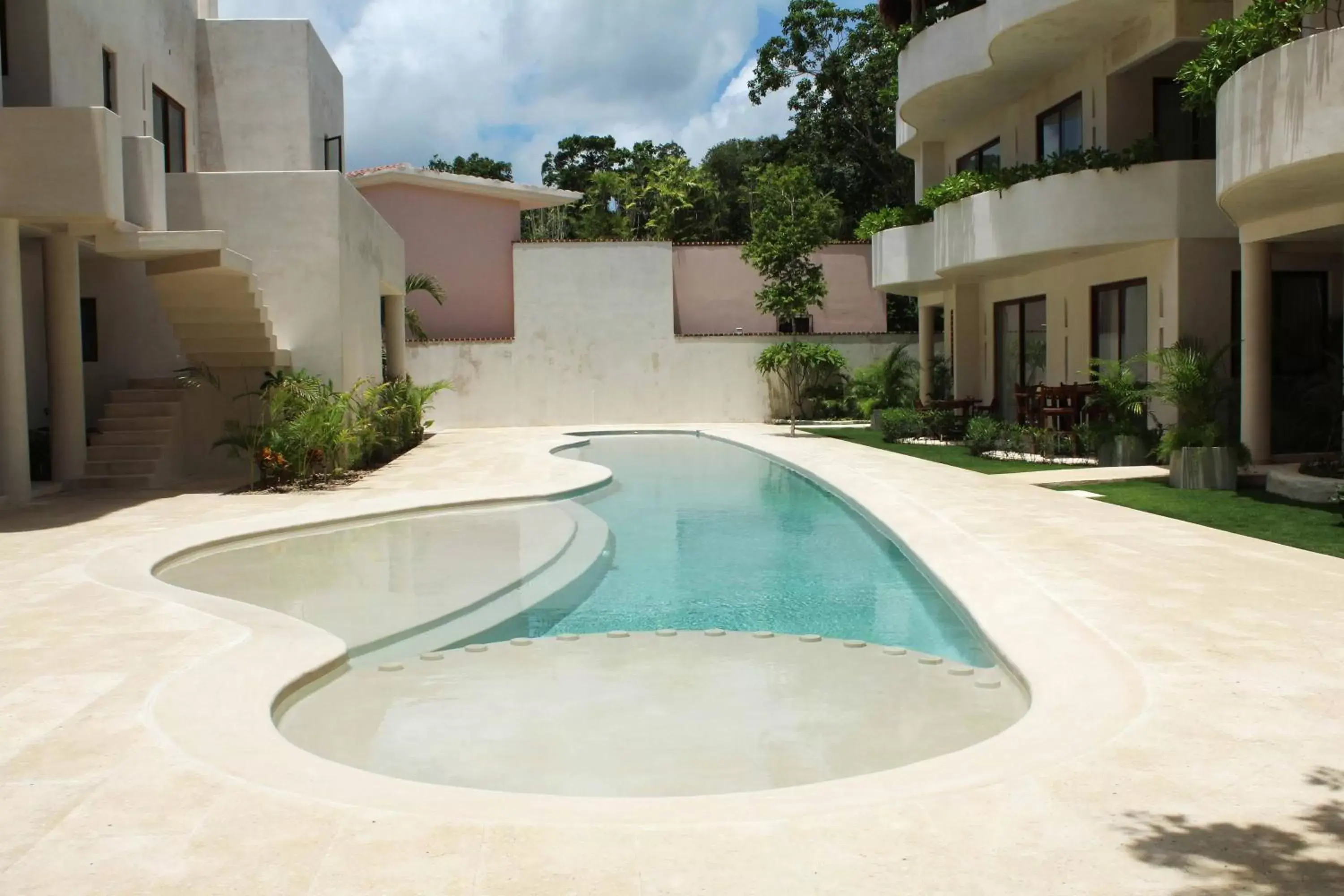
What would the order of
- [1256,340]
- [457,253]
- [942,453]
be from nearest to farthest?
1. [1256,340]
2. [942,453]
3. [457,253]

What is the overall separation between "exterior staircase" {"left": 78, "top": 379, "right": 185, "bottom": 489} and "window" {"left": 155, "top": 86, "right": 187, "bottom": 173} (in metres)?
3.82

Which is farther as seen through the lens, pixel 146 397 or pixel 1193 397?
pixel 146 397

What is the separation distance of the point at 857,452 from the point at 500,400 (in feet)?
40.4

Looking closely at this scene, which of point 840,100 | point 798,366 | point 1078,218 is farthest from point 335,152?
point 840,100

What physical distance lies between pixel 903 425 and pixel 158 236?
14.0 m

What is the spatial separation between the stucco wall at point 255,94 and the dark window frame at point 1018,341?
42.5 ft

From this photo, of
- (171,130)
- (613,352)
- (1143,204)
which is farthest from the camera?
(613,352)

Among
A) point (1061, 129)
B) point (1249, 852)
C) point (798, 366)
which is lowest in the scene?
point (1249, 852)

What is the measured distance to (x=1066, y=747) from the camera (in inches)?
189

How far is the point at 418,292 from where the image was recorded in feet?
107

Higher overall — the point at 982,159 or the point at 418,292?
the point at 982,159

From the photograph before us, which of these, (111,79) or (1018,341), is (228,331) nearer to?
(111,79)

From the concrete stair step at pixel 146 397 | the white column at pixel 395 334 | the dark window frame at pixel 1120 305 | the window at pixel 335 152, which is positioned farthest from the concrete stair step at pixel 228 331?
the dark window frame at pixel 1120 305

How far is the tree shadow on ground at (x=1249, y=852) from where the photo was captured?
3467 mm
